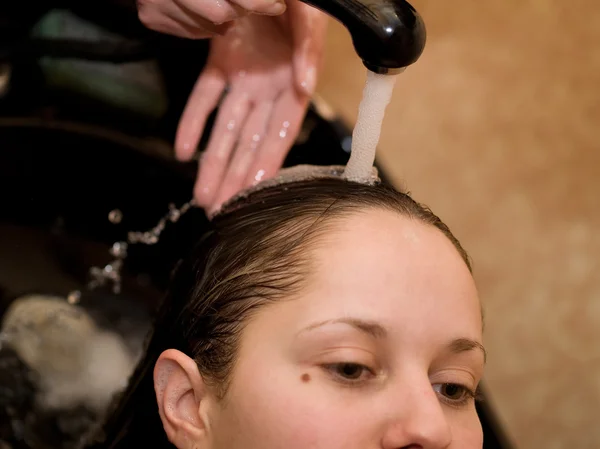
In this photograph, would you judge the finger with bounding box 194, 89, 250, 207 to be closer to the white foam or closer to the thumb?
the thumb

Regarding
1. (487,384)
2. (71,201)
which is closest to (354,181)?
(71,201)

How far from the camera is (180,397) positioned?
0.79 metres

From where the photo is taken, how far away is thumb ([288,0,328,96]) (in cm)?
99

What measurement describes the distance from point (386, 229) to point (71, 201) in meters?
0.64

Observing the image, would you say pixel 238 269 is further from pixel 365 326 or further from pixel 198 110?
pixel 198 110

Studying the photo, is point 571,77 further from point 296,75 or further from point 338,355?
point 338,355

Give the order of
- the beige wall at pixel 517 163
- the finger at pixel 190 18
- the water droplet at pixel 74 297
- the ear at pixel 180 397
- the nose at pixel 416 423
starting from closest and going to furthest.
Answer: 1. the nose at pixel 416 423
2. the ear at pixel 180 397
3. the finger at pixel 190 18
4. the water droplet at pixel 74 297
5. the beige wall at pixel 517 163

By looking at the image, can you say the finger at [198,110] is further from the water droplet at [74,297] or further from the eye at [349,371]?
the eye at [349,371]

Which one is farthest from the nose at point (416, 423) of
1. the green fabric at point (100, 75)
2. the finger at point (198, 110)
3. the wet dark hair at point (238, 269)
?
the green fabric at point (100, 75)

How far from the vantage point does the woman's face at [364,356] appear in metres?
0.67

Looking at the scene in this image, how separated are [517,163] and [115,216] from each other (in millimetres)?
1039

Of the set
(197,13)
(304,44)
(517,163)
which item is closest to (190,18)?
(197,13)

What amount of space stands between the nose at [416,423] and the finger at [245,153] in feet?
1.36

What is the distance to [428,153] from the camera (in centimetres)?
184
